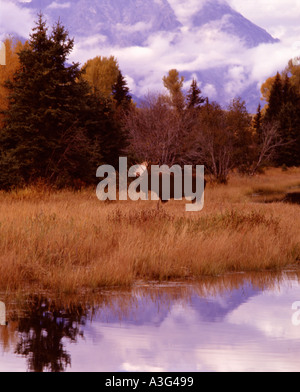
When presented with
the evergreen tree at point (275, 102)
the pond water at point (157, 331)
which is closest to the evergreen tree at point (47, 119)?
the pond water at point (157, 331)

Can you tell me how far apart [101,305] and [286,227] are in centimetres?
697

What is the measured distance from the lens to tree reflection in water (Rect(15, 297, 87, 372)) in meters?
5.11

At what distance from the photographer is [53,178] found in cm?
2180

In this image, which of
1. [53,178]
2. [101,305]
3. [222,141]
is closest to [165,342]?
[101,305]

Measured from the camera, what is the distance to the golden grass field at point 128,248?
8.30 metres

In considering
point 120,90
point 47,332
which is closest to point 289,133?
point 120,90

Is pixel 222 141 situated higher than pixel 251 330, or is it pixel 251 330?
pixel 222 141

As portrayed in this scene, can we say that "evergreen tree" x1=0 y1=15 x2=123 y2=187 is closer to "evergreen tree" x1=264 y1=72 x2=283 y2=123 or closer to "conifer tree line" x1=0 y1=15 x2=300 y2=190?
"conifer tree line" x1=0 y1=15 x2=300 y2=190

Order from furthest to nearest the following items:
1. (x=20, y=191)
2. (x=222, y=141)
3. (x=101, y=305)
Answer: (x=222, y=141)
(x=20, y=191)
(x=101, y=305)

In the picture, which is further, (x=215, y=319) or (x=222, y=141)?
(x=222, y=141)

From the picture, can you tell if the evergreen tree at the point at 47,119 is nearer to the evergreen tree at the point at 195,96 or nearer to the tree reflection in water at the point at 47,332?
the tree reflection in water at the point at 47,332

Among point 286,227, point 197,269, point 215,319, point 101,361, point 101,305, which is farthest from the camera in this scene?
point 286,227

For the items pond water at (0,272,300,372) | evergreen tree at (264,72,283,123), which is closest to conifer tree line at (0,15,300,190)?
pond water at (0,272,300,372)
